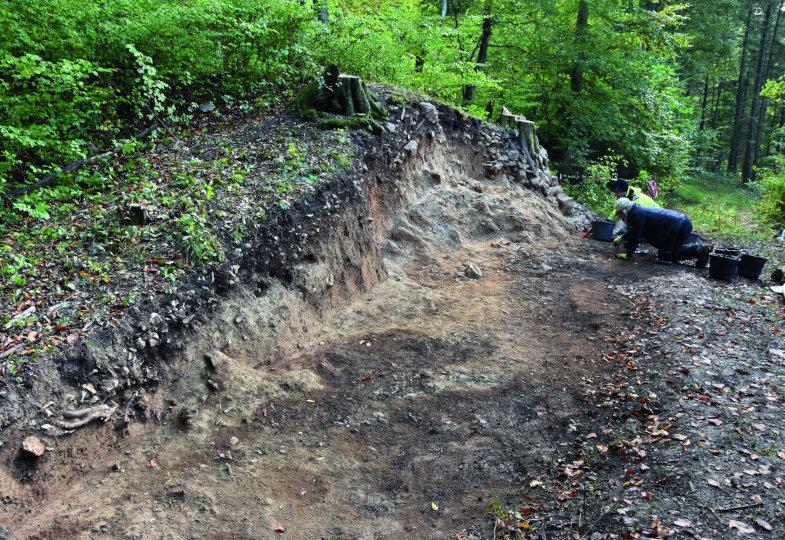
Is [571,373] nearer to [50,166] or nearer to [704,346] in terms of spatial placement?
[704,346]

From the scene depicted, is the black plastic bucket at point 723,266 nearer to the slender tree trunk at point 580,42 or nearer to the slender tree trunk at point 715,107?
the slender tree trunk at point 580,42

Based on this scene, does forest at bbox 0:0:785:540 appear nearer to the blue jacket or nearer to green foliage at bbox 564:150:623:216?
the blue jacket

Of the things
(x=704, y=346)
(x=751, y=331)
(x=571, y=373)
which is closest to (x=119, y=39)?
(x=571, y=373)

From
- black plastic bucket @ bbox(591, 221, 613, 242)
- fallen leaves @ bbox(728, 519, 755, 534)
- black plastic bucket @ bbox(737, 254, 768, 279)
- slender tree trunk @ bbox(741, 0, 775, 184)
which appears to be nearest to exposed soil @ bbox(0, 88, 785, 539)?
fallen leaves @ bbox(728, 519, 755, 534)

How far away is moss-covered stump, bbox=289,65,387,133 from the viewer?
7.79 metres

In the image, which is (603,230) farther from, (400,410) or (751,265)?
(400,410)

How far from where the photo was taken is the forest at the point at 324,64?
5629 mm

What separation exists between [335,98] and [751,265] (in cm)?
741

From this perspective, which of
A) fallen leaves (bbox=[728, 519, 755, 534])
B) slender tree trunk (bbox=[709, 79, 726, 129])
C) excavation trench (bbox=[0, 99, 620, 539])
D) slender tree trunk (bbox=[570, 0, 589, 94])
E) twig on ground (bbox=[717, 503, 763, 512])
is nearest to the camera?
fallen leaves (bbox=[728, 519, 755, 534])

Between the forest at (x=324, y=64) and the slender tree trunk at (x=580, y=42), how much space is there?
5cm

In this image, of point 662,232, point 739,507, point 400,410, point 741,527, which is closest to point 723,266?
point 662,232

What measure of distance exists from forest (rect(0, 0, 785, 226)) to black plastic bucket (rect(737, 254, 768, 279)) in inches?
246

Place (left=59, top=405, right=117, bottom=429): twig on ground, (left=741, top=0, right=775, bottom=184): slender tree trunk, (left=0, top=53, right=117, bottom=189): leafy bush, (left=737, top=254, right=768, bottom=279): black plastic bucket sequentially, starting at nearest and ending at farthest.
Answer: (left=59, top=405, right=117, bottom=429): twig on ground
(left=0, top=53, right=117, bottom=189): leafy bush
(left=737, top=254, right=768, bottom=279): black plastic bucket
(left=741, top=0, right=775, bottom=184): slender tree trunk

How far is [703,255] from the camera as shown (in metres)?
8.33
